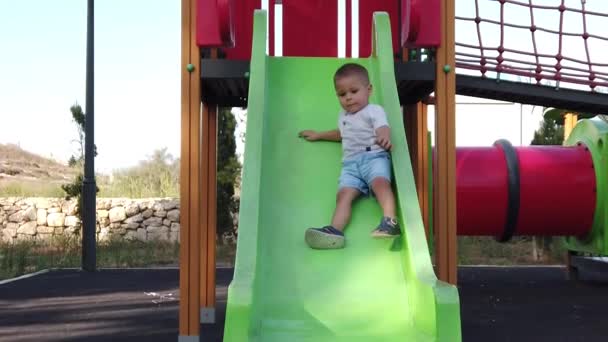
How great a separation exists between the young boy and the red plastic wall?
3.61m

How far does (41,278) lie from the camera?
878 centimetres

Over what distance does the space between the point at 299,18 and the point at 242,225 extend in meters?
2.36

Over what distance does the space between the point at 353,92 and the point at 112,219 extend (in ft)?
33.1

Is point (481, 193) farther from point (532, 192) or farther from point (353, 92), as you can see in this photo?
point (353, 92)

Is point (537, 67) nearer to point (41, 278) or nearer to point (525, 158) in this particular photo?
point (525, 158)

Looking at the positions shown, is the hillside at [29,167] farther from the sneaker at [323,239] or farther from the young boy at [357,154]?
the sneaker at [323,239]

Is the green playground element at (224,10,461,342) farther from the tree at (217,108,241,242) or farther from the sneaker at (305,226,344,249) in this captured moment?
the tree at (217,108,241,242)

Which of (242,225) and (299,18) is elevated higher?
(299,18)

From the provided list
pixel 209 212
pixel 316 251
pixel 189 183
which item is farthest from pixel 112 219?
pixel 316 251

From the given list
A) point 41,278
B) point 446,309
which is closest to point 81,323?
point 446,309

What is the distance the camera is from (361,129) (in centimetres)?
391

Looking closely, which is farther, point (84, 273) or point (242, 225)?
point (84, 273)

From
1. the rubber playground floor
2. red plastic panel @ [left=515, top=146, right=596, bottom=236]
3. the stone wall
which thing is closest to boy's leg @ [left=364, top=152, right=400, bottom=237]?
the rubber playground floor

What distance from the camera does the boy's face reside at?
402 centimetres
